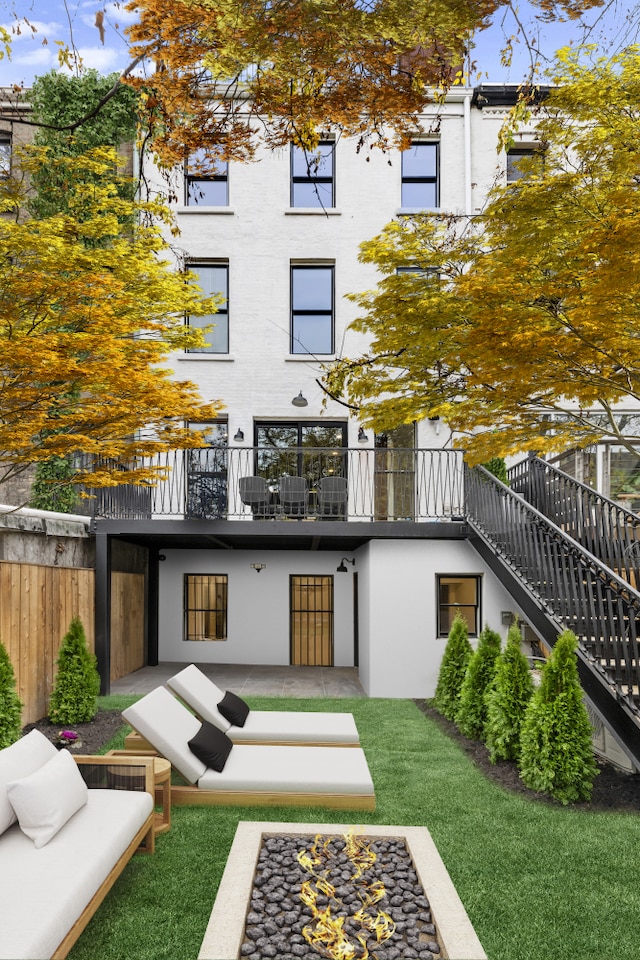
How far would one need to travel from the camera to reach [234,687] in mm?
11766

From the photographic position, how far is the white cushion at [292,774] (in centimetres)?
568

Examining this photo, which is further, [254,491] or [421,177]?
[421,177]

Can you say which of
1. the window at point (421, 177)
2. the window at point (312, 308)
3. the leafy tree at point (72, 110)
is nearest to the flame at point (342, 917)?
the window at point (312, 308)

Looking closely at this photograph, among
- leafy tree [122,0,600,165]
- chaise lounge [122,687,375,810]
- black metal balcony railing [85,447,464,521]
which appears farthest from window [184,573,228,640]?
leafy tree [122,0,600,165]

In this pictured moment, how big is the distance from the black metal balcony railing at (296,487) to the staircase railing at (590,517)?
1.75 metres

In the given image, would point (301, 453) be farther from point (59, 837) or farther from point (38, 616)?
point (59, 837)

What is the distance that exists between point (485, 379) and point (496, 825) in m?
4.14

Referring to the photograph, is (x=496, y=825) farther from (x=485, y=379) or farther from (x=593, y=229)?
(x=593, y=229)

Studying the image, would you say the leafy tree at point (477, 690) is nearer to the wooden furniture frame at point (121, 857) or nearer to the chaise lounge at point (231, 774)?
the chaise lounge at point (231, 774)

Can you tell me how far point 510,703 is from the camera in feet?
23.3

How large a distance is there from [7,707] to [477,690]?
540 centimetres

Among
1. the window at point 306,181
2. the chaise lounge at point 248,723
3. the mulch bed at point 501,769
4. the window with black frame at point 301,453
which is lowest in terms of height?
the mulch bed at point 501,769

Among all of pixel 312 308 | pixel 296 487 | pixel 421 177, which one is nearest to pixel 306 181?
pixel 421 177

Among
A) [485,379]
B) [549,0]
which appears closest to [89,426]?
[485,379]
